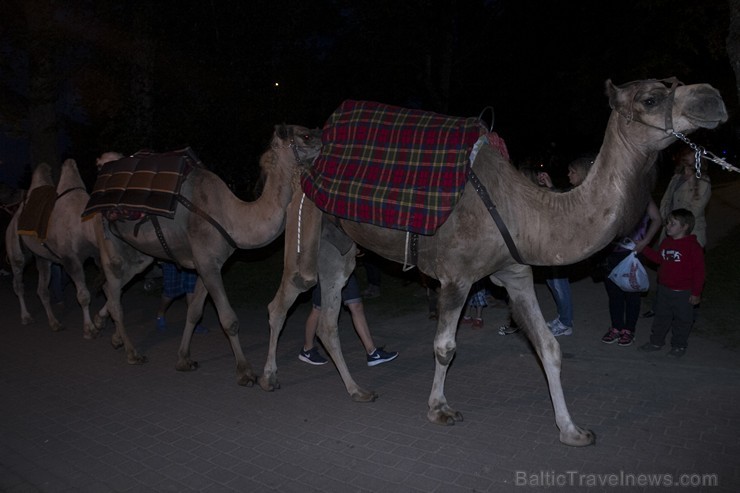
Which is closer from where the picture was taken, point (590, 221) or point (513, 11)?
point (590, 221)

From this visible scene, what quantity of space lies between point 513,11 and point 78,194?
86.5 feet

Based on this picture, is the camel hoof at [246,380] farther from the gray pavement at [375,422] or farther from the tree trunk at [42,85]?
the tree trunk at [42,85]

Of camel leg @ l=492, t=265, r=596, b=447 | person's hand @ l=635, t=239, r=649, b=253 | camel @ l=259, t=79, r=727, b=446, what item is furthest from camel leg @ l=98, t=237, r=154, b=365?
person's hand @ l=635, t=239, r=649, b=253

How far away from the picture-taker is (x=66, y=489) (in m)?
4.16

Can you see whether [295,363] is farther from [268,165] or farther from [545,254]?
[545,254]

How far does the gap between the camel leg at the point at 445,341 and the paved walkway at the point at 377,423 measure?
127 millimetres

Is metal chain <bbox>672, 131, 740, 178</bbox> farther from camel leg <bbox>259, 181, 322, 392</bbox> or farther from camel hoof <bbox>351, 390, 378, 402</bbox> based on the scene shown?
camel hoof <bbox>351, 390, 378, 402</bbox>

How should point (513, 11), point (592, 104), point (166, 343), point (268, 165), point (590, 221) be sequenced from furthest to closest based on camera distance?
point (513, 11) → point (592, 104) → point (166, 343) → point (268, 165) → point (590, 221)

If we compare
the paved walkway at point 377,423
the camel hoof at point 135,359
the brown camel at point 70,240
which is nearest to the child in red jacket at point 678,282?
the paved walkway at point 377,423

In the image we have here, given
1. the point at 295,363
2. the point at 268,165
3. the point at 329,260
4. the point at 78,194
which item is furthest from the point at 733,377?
the point at 78,194

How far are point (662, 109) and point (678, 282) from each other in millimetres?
3159

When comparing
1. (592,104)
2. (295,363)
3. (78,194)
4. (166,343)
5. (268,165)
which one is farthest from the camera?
(592,104)

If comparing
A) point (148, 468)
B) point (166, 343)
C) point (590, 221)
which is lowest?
point (166, 343)

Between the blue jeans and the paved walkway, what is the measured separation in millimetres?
299
